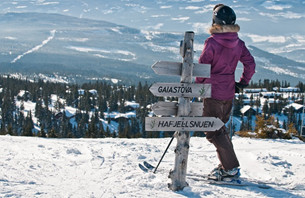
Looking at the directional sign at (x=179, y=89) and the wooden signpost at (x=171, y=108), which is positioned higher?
the directional sign at (x=179, y=89)

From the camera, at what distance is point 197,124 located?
5.67 m

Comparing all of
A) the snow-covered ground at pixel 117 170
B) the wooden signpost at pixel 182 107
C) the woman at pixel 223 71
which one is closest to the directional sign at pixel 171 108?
the wooden signpost at pixel 182 107

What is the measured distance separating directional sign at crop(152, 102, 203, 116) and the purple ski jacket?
1.56 ft

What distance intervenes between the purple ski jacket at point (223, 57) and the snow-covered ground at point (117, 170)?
5.70 ft

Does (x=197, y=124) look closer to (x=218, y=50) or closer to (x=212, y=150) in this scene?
(x=218, y=50)

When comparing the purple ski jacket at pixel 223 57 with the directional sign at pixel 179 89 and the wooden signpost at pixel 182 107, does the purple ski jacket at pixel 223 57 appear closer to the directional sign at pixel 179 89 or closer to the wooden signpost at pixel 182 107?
the wooden signpost at pixel 182 107

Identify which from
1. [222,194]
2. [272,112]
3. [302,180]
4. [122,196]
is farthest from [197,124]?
[272,112]

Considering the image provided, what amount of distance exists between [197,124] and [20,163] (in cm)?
389

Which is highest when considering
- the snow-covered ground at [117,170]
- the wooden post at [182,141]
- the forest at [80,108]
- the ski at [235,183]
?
the wooden post at [182,141]

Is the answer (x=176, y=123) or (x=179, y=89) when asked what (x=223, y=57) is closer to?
(x=179, y=89)

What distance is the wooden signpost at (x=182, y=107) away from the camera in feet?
18.1

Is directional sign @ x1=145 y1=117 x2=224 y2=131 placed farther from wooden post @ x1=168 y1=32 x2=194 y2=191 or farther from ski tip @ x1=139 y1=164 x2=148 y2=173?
ski tip @ x1=139 y1=164 x2=148 y2=173

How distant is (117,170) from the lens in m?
6.86

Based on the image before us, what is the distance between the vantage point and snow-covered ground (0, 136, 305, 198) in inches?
223
